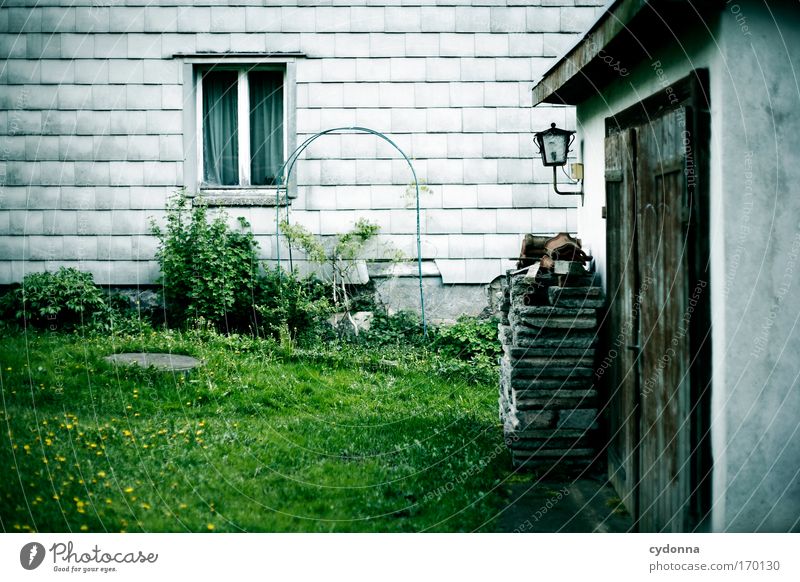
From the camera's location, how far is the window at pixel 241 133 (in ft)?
30.3

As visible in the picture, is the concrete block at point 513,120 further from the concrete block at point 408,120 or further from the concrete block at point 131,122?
the concrete block at point 131,122

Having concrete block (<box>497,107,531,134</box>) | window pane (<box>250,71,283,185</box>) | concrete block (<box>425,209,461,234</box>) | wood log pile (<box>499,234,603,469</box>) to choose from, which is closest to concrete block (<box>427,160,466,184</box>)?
concrete block (<box>425,209,461,234</box>)

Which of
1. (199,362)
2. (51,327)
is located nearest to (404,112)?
(199,362)

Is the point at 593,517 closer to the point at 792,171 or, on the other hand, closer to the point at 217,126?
the point at 792,171

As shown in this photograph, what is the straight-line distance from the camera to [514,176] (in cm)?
912

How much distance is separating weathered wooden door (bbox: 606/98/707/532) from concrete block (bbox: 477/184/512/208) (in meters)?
4.26

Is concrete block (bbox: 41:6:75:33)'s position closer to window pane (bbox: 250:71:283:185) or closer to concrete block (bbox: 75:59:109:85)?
concrete block (bbox: 75:59:109:85)

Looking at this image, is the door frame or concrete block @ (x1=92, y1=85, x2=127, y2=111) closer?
the door frame

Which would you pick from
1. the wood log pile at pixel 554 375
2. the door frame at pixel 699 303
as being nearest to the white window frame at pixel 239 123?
the wood log pile at pixel 554 375

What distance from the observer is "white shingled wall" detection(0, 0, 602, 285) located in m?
9.02

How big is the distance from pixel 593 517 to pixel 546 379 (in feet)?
3.09

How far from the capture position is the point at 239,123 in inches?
364

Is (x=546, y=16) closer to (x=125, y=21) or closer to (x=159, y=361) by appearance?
(x=125, y=21)

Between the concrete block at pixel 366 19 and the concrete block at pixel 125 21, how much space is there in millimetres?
2232
